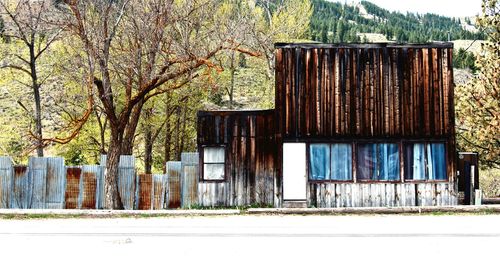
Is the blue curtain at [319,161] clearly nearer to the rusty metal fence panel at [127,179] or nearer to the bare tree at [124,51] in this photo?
the bare tree at [124,51]

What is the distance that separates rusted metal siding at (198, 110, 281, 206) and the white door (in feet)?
3.68

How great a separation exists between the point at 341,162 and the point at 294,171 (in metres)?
1.82

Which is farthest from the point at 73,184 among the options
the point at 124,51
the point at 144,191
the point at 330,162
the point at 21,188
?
the point at 330,162

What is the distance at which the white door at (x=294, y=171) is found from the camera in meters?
24.5

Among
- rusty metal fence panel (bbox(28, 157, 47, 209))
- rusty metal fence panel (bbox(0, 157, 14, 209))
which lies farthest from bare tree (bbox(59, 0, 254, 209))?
rusty metal fence panel (bbox(0, 157, 14, 209))

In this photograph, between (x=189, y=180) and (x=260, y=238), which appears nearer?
(x=260, y=238)

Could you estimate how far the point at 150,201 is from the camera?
26.7 m

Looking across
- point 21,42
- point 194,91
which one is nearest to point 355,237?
point 194,91

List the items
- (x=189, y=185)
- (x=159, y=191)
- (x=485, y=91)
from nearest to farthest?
(x=189, y=185) < (x=159, y=191) < (x=485, y=91)

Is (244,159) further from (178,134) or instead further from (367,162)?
(178,134)

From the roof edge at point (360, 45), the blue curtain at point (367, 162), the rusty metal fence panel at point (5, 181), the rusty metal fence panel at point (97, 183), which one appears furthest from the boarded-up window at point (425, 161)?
the rusty metal fence panel at point (5, 181)

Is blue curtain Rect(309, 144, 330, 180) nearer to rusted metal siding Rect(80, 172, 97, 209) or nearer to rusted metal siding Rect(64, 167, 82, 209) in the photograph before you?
rusted metal siding Rect(80, 172, 97, 209)

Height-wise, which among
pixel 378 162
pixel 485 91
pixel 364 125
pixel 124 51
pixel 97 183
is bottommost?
pixel 97 183

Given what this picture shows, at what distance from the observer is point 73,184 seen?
85.4ft
